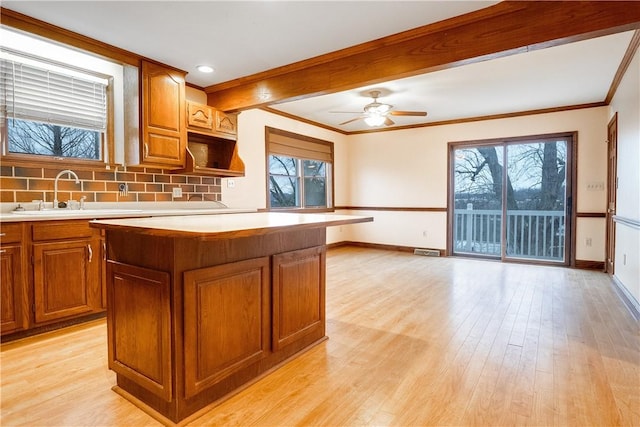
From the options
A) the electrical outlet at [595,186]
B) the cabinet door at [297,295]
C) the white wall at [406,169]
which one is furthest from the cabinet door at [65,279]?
the electrical outlet at [595,186]

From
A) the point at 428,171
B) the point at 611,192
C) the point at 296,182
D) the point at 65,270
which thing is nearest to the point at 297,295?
the point at 65,270

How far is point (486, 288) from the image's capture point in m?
3.99

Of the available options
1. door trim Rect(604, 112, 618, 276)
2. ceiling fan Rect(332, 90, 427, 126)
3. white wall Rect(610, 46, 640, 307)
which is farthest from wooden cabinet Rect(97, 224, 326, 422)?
door trim Rect(604, 112, 618, 276)

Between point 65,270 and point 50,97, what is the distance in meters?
1.59

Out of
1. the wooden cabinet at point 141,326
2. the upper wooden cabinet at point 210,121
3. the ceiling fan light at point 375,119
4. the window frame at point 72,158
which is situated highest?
the ceiling fan light at point 375,119

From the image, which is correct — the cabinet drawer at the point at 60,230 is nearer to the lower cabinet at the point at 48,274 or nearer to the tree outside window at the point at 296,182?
the lower cabinet at the point at 48,274

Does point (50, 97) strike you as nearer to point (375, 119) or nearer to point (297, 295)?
point (297, 295)

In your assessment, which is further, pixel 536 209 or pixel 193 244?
pixel 536 209

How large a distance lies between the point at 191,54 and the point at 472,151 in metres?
4.71

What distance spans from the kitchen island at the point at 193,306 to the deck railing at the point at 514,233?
4611 millimetres

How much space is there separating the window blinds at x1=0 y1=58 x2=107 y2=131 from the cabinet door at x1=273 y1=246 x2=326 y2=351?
2.60 m

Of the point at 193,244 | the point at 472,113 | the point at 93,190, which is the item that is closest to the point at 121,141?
the point at 93,190

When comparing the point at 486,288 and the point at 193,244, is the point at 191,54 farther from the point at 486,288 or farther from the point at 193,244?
the point at 486,288

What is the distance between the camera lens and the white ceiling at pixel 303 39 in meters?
2.50
